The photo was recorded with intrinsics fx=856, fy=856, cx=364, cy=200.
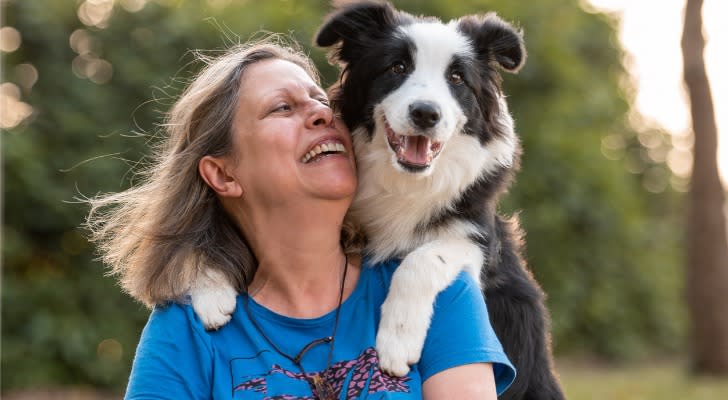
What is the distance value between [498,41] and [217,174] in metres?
1.13

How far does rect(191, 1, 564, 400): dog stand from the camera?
270 cm

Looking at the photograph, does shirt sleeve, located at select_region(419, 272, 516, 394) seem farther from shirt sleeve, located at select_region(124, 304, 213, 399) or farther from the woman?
shirt sleeve, located at select_region(124, 304, 213, 399)

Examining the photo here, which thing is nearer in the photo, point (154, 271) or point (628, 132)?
point (154, 271)

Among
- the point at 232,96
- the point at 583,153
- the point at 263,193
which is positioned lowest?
the point at 583,153

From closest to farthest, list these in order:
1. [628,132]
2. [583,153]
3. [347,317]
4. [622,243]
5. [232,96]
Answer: [347,317] < [232,96] < [583,153] < [622,243] < [628,132]

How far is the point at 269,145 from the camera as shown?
231 centimetres

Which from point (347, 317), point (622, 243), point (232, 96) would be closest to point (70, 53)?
point (232, 96)

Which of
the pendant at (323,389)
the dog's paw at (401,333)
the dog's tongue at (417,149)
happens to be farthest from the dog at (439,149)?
the pendant at (323,389)

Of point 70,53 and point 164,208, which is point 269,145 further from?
point 70,53

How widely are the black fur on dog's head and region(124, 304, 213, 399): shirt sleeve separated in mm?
981

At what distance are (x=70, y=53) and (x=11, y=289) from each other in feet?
6.06

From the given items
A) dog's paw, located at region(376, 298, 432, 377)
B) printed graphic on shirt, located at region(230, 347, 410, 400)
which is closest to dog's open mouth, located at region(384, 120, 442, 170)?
dog's paw, located at region(376, 298, 432, 377)

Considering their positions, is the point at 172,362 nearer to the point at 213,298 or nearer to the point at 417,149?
the point at 213,298

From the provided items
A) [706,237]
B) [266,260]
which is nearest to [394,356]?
[266,260]
